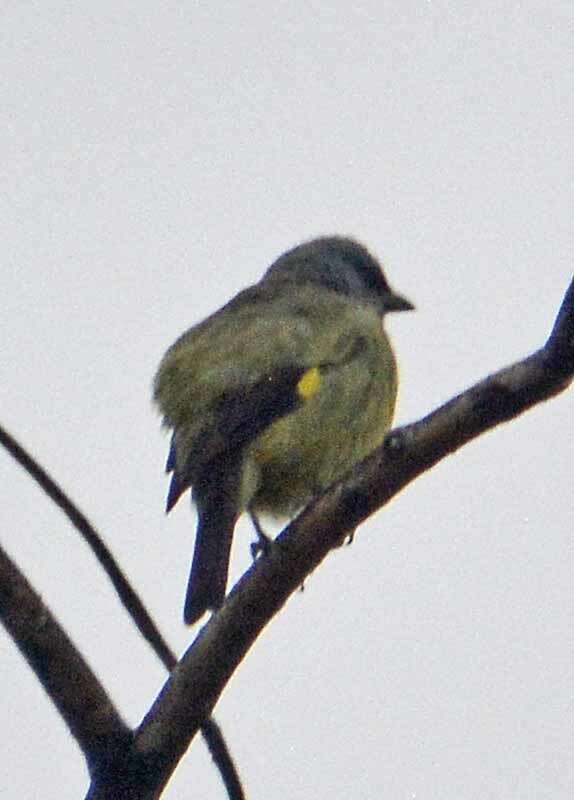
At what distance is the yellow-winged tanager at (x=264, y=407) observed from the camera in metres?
4.80

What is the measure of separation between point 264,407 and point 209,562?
26.2 inches

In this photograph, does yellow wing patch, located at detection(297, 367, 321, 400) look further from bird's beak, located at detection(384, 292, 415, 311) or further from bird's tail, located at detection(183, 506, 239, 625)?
bird's beak, located at detection(384, 292, 415, 311)

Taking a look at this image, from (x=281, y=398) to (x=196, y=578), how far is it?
0.85 meters

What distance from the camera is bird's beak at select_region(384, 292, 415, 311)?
6949mm

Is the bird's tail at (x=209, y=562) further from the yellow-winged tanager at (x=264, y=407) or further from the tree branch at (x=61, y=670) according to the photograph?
the tree branch at (x=61, y=670)

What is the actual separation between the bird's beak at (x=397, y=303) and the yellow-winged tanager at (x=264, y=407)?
67cm

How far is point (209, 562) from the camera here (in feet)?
15.0

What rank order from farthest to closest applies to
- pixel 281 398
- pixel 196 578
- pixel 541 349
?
1. pixel 281 398
2. pixel 196 578
3. pixel 541 349

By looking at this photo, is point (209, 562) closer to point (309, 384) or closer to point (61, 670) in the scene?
point (309, 384)

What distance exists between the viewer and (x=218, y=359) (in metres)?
5.29

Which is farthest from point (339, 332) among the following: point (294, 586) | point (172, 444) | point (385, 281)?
point (294, 586)

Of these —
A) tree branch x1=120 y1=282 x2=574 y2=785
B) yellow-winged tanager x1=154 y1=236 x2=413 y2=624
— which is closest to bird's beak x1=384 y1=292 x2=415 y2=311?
yellow-winged tanager x1=154 y1=236 x2=413 y2=624

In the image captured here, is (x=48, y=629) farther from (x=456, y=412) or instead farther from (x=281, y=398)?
(x=281, y=398)

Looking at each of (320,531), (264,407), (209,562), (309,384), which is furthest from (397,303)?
(320,531)
